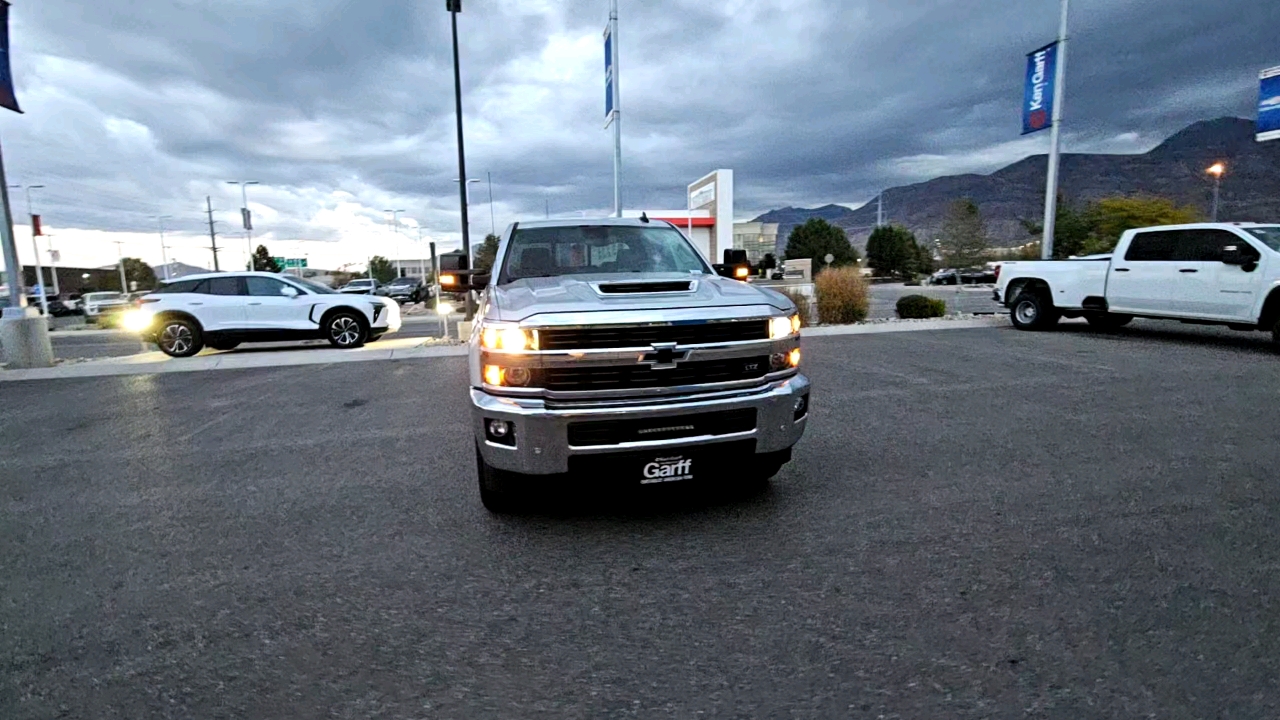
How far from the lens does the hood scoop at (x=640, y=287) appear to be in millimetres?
3898

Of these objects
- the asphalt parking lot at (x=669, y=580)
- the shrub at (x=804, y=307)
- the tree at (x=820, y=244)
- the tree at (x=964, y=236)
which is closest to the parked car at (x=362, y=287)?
the shrub at (x=804, y=307)

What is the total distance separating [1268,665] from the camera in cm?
235

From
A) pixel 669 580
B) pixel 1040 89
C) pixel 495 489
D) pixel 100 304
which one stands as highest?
pixel 1040 89

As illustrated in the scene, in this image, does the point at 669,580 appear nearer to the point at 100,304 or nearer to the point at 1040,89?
the point at 1040,89

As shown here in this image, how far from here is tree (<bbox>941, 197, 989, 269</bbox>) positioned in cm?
6400

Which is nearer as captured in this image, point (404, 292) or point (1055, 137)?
point (1055, 137)

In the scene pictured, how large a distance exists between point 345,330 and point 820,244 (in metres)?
61.3

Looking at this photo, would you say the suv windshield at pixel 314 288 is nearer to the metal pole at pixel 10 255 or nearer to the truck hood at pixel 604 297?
the metal pole at pixel 10 255

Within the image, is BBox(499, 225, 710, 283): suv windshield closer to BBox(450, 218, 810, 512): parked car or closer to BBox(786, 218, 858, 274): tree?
BBox(450, 218, 810, 512): parked car

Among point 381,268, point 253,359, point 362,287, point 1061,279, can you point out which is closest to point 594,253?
point 253,359

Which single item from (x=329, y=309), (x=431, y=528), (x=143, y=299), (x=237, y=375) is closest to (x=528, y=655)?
(x=431, y=528)

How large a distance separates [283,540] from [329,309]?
413 inches

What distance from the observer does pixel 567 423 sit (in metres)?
3.36

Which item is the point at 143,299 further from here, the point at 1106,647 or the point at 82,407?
the point at 1106,647
